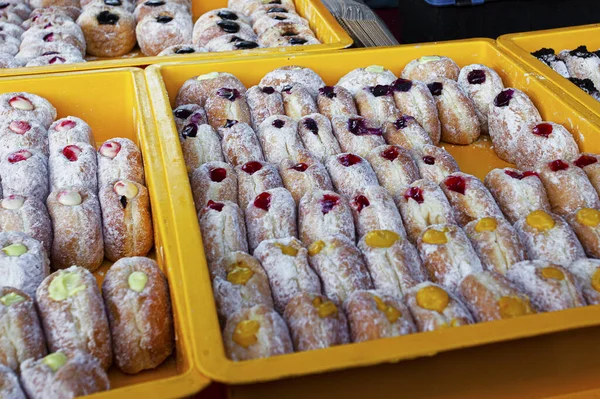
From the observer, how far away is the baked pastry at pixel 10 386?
1156mm

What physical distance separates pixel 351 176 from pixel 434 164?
29 centimetres

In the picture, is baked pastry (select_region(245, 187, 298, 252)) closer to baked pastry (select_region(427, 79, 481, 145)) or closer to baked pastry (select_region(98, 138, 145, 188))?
baked pastry (select_region(98, 138, 145, 188))

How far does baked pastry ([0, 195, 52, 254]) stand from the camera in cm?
168

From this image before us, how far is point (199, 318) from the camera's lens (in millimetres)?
1253

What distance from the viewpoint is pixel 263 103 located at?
221 cm

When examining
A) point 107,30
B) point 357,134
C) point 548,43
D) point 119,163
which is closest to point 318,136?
point 357,134

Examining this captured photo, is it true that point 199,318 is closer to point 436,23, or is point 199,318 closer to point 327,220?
point 327,220

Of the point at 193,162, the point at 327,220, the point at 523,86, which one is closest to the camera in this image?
the point at 327,220

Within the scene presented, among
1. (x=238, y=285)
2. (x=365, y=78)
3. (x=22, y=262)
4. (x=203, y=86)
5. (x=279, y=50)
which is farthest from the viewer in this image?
(x=279, y=50)

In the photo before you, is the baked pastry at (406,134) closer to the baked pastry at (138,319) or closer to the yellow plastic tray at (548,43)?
the yellow plastic tray at (548,43)

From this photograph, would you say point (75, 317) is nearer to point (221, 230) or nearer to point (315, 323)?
point (221, 230)

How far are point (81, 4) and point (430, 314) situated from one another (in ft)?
9.98

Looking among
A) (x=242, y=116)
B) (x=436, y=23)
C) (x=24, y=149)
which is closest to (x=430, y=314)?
(x=242, y=116)

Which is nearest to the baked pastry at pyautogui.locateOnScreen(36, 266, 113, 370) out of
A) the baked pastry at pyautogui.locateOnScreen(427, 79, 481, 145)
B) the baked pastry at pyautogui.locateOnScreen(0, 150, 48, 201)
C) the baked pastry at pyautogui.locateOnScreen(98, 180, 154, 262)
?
the baked pastry at pyautogui.locateOnScreen(98, 180, 154, 262)
